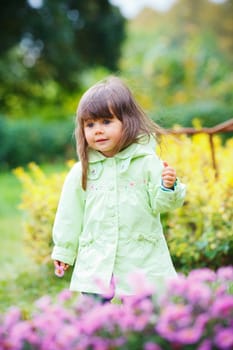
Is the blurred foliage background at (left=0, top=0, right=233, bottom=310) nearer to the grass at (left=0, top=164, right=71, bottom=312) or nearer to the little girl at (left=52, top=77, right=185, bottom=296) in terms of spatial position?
the grass at (left=0, top=164, right=71, bottom=312)

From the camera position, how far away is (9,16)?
20.3 metres

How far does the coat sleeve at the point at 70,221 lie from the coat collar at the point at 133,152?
102mm

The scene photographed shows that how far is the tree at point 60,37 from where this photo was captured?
20.3 metres

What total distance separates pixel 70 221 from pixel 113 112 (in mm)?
584

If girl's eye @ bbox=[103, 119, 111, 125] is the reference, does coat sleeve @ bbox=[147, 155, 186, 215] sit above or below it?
below

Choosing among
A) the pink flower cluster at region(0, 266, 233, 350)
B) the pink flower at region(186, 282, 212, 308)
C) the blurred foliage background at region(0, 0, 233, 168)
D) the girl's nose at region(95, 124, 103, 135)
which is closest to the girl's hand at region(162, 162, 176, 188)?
the girl's nose at region(95, 124, 103, 135)

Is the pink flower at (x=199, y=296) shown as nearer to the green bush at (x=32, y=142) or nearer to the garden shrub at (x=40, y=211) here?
the garden shrub at (x=40, y=211)

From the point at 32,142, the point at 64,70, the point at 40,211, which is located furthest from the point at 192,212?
the point at 64,70

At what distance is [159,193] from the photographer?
9.63 ft

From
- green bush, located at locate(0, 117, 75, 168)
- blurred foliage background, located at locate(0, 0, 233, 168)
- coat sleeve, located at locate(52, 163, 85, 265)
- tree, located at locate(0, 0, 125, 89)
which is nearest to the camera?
coat sleeve, located at locate(52, 163, 85, 265)

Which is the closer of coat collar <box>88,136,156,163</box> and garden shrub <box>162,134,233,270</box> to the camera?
coat collar <box>88,136,156,163</box>

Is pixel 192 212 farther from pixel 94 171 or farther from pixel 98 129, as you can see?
pixel 98 129

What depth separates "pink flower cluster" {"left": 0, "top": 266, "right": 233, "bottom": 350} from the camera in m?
1.67

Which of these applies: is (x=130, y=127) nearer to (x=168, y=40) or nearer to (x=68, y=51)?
(x=68, y=51)
